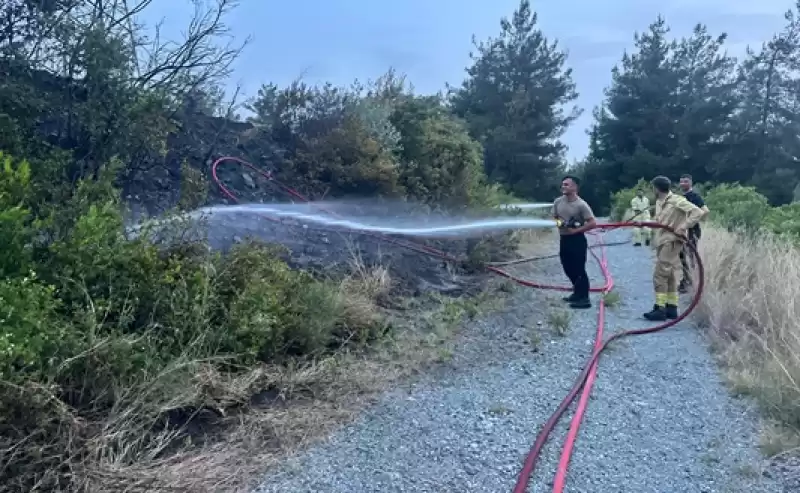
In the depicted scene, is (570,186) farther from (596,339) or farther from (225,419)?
(225,419)

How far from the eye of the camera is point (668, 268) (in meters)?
8.98

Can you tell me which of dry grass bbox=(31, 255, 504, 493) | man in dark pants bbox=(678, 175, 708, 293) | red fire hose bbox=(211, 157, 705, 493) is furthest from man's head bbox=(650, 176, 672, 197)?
dry grass bbox=(31, 255, 504, 493)

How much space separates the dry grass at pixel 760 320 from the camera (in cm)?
559

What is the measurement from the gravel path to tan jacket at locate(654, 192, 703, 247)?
1.65 meters

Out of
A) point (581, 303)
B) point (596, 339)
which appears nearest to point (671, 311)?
point (581, 303)

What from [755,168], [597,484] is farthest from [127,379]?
[755,168]

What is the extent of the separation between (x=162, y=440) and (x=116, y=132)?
3945mm

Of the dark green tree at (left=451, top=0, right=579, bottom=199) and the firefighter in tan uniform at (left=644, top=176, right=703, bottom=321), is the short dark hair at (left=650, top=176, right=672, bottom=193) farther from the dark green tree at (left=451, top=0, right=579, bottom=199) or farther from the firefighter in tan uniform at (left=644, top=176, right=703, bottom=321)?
the dark green tree at (left=451, top=0, right=579, bottom=199)

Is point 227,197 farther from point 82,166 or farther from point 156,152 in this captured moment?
point 82,166

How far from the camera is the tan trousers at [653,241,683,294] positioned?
9.00m

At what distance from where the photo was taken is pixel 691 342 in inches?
319

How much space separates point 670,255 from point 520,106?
97.4 feet

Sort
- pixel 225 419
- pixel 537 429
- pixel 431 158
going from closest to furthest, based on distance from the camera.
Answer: pixel 225 419, pixel 537 429, pixel 431 158

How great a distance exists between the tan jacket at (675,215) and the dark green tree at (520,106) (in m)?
27.8
